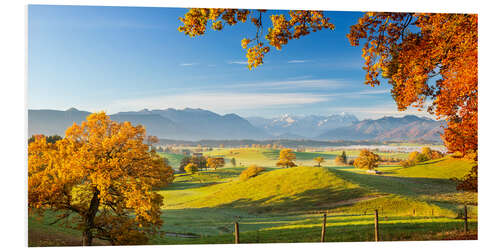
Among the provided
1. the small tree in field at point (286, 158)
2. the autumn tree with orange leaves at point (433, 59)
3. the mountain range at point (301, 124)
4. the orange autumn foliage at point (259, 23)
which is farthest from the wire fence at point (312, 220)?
the orange autumn foliage at point (259, 23)

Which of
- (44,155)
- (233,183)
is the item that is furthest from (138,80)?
(233,183)

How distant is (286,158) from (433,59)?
5.91 m

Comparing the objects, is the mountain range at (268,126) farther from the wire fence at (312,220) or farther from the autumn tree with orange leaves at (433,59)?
the wire fence at (312,220)

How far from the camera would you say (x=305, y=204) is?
11.8 metres

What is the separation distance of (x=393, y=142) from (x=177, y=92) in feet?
24.8

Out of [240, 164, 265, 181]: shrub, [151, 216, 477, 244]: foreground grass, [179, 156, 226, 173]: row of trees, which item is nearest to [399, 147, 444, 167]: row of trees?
[151, 216, 477, 244]: foreground grass

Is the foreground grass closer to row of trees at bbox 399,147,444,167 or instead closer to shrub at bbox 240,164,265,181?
row of trees at bbox 399,147,444,167

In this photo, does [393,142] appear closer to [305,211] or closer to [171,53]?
[305,211]

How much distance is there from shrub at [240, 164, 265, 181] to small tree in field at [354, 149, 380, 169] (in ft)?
12.8

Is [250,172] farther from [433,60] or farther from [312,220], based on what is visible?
[433,60]

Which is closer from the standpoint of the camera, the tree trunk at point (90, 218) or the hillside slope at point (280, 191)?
the tree trunk at point (90, 218)

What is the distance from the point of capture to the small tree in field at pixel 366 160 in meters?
11.2

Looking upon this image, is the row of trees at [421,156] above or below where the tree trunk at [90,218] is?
above

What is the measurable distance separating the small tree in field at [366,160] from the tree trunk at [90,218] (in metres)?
9.14
